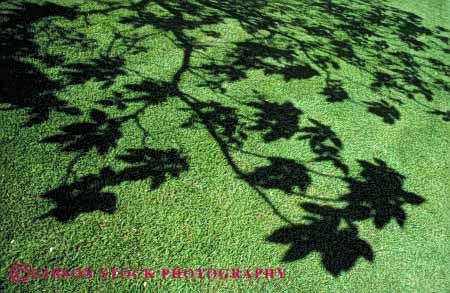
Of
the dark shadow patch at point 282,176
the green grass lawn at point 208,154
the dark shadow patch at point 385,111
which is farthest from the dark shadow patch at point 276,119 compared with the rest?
the dark shadow patch at point 385,111

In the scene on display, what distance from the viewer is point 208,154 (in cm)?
438

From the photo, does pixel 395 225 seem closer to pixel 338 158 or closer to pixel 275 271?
pixel 338 158

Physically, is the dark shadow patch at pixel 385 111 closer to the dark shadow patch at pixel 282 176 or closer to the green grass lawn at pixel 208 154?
the green grass lawn at pixel 208 154

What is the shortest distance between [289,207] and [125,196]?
81.1 inches

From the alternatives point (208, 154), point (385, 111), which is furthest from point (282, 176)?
point (385, 111)

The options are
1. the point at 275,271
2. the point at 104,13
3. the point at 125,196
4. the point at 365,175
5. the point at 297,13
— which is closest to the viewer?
the point at 275,271

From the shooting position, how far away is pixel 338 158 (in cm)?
480

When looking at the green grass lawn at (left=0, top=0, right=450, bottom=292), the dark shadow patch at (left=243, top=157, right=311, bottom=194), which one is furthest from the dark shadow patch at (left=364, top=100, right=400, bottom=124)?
the dark shadow patch at (left=243, top=157, right=311, bottom=194)

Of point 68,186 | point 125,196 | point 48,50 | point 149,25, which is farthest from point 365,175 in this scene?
point 48,50

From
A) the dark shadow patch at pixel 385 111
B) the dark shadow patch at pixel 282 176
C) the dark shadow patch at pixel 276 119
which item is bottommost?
the dark shadow patch at pixel 282 176

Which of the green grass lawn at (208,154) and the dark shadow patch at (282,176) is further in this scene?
the dark shadow patch at (282,176)

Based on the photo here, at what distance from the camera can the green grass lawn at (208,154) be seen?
3416mm

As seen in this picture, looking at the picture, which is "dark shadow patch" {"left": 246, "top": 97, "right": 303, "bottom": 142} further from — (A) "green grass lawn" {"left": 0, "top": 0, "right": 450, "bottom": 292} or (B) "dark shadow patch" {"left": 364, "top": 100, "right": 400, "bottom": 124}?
(B) "dark shadow patch" {"left": 364, "top": 100, "right": 400, "bottom": 124}

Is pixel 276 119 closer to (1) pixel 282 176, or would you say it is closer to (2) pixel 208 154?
(1) pixel 282 176
